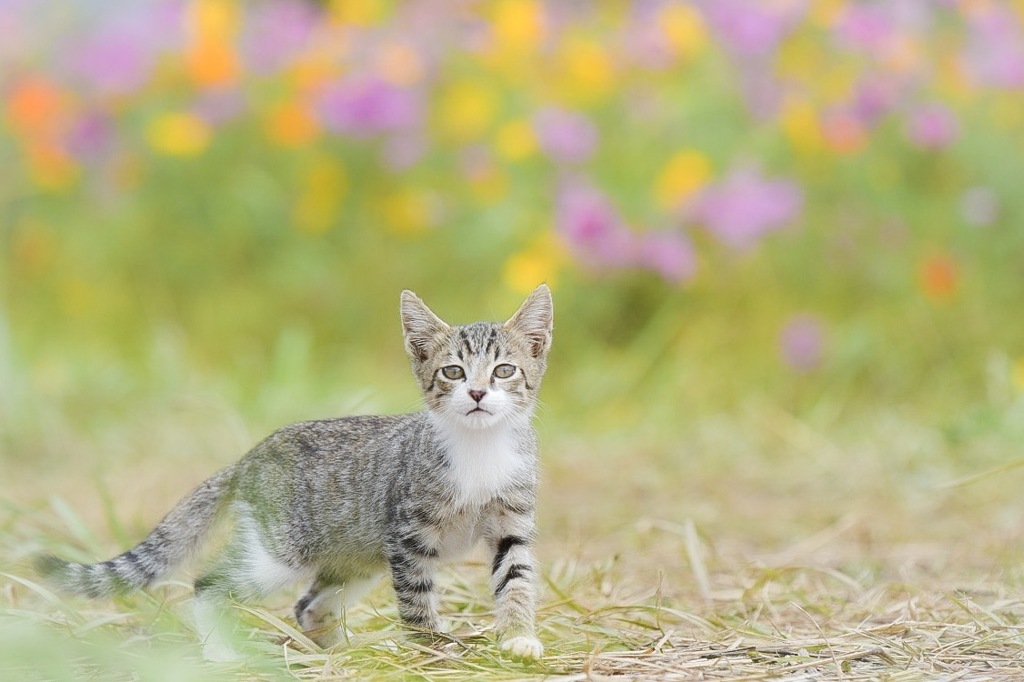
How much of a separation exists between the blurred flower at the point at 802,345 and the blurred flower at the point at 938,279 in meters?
0.54

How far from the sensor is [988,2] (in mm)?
7543

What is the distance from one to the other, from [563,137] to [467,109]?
2.56 ft

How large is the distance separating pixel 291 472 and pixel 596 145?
4.18 meters

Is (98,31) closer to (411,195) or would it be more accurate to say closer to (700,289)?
(411,195)

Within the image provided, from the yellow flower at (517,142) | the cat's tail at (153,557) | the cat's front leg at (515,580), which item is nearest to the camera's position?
the cat's front leg at (515,580)

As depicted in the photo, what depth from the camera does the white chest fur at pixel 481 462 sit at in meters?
2.84

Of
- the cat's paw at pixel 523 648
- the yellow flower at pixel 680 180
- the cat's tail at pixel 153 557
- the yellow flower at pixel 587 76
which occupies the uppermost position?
the yellow flower at pixel 587 76

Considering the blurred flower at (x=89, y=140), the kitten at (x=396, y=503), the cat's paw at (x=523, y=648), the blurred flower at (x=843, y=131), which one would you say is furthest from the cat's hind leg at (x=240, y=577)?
the blurred flower at (x=89, y=140)

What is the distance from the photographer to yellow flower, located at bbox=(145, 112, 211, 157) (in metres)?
7.27

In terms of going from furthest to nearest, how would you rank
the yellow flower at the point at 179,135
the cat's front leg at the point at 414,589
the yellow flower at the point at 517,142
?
1. the yellow flower at the point at 179,135
2. the yellow flower at the point at 517,142
3. the cat's front leg at the point at 414,589

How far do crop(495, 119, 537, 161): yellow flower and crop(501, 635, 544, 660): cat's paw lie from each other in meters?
4.46

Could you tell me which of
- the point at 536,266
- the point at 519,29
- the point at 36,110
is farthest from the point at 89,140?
the point at 536,266

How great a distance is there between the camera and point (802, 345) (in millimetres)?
6109

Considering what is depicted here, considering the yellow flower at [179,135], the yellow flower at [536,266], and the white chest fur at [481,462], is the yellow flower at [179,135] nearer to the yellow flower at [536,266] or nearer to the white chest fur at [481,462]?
the yellow flower at [536,266]
